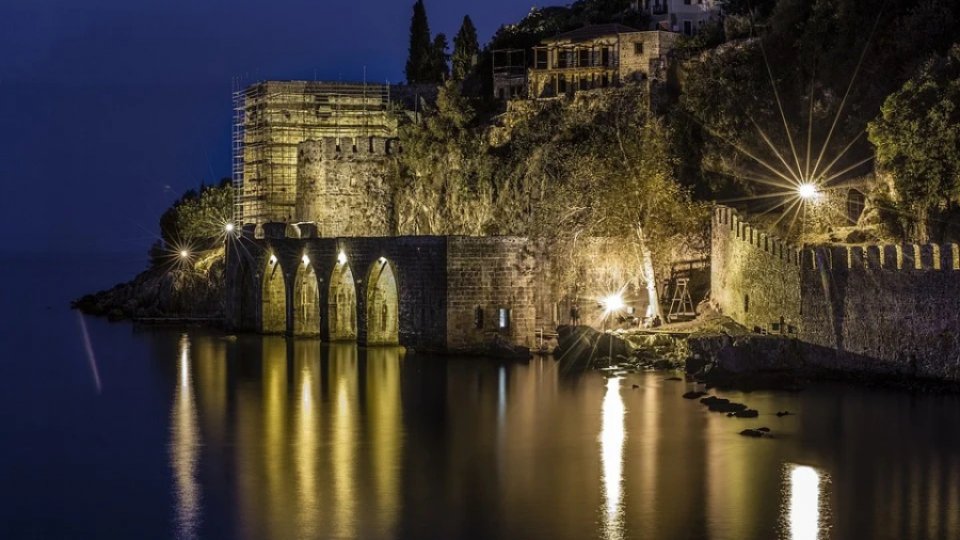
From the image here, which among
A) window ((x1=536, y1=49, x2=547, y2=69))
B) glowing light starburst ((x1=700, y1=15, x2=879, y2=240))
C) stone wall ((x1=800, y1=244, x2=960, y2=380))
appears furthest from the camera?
window ((x1=536, y1=49, x2=547, y2=69))

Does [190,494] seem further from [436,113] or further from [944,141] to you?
[436,113]

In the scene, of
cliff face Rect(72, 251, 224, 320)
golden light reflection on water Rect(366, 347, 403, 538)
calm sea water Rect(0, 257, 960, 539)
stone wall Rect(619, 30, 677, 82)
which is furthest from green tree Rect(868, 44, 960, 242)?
cliff face Rect(72, 251, 224, 320)

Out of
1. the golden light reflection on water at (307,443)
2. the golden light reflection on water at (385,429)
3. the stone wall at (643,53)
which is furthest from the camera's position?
the stone wall at (643,53)

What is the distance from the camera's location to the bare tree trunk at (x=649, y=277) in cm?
3528

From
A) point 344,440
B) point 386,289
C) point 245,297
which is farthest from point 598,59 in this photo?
point 344,440

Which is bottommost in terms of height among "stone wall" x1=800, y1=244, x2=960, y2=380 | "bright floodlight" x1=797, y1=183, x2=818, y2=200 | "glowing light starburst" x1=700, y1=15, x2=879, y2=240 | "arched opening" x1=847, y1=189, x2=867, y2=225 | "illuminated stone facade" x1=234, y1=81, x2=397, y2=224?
"stone wall" x1=800, y1=244, x2=960, y2=380

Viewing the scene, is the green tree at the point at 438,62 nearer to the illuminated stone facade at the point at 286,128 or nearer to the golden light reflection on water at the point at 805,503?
the illuminated stone facade at the point at 286,128

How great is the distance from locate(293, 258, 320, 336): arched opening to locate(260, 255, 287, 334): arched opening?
140cm

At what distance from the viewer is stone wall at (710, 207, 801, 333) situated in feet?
93.6

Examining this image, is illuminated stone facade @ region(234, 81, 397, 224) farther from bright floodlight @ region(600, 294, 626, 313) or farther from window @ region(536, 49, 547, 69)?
bright floodlight @ region(600, 294, 626, 313)

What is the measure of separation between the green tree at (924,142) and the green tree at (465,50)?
120 feet

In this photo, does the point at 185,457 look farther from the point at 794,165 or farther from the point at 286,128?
the point at 286,128

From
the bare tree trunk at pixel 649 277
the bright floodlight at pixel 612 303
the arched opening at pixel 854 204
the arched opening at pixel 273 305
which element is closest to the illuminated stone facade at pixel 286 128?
the arched opening at pixel 273 305

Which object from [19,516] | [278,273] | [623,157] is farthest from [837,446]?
[278,273]
